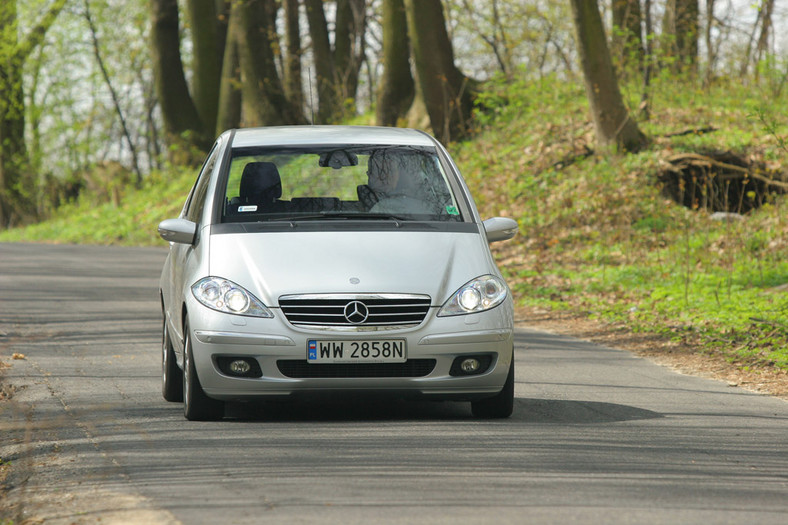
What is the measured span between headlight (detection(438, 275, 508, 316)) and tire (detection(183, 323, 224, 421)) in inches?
58.4

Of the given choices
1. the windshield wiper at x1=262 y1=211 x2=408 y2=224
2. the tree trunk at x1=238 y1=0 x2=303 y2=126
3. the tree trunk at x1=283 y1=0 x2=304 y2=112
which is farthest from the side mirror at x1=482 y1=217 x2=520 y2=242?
the tree trunk at x1=283 y1=0 x2=304 y2=112

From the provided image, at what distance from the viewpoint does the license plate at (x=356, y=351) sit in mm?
6688

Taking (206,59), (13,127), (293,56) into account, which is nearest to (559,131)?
(293,56)

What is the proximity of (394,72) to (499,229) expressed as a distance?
64.4 feet

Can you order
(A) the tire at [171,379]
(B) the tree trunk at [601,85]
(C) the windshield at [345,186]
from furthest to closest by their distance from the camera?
(B) the tree trunk at [601,85] < (A) the tire at [171,379] < (C) the windshield at [345,186]

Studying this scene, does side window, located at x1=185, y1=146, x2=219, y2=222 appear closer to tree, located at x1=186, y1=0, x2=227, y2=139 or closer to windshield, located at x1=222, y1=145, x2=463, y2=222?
windshield, located at x1=222, y1=145, x2=463, y2=222

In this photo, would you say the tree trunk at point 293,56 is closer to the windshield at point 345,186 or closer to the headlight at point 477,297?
the windshield at point 345,186

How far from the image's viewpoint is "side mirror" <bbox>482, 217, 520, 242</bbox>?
7.59 meters

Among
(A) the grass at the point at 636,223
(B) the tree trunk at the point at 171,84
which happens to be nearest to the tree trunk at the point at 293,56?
(B) the tree trunk at the point at 171,84

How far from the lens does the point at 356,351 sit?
6.71m

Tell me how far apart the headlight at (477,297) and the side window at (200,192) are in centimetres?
193

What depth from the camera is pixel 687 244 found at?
15.6 m

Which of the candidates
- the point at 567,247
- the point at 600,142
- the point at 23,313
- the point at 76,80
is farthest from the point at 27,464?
the point at 76,80

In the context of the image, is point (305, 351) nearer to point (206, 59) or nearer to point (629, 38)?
point (629, 38)
